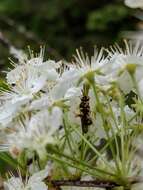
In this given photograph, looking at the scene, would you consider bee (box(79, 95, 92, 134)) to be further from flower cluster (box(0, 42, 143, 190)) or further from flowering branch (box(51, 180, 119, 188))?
flowering branch (box(51, 180, 119, 188))

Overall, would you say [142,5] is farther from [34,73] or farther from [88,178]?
[88,178]

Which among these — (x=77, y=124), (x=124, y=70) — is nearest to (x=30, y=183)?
(x=77, y=124)

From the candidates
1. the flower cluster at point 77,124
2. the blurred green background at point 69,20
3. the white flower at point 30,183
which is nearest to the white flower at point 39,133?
the flower cluster at point 77,124

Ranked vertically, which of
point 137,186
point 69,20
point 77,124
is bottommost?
point 137,186

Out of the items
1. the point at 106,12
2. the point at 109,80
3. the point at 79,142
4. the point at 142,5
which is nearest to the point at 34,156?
the point at 79,142

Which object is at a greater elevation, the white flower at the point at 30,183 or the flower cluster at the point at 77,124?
the flower cluster at the point at 77,124

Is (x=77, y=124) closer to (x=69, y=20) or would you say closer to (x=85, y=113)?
(x=85, y=113)

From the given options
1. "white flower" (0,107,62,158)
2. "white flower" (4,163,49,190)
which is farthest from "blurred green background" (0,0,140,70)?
"white flower" (0,107,62,158)

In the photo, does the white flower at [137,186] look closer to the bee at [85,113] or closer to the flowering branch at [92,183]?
the flowering branch at [92,183]
